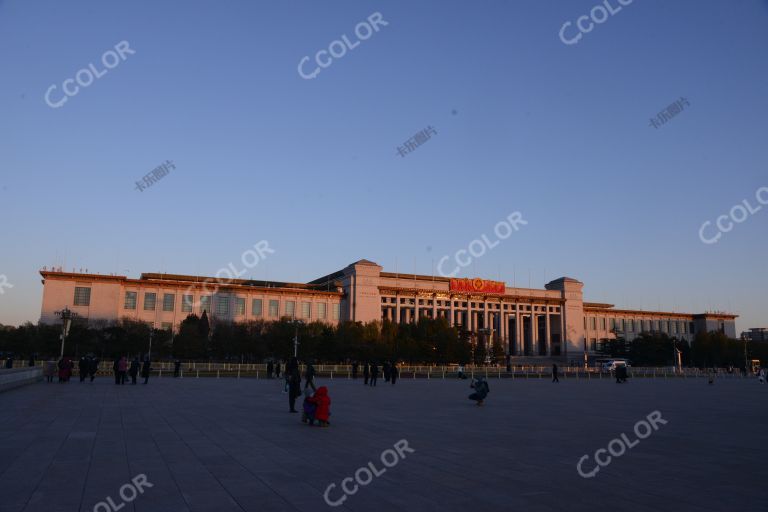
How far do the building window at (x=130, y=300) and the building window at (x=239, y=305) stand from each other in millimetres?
15992

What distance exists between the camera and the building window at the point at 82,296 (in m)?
90.3

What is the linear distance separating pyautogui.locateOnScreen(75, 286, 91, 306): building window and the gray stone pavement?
79.7 m

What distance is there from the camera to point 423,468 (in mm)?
9234

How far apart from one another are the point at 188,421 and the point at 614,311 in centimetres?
12990

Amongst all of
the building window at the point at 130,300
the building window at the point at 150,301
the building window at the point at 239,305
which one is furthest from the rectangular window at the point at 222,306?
the building window at the point at 130,300

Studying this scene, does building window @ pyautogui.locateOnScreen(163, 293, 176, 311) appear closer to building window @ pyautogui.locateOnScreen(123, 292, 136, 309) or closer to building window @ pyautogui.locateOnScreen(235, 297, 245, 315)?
building window @ pyautogui.locateOnScreen(123, 292, 136, 309)

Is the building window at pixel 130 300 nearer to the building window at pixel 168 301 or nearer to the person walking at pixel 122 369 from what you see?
the building window at pixel 168 301

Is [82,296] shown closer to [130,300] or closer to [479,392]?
[130,300]

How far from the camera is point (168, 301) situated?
9738 centimetres

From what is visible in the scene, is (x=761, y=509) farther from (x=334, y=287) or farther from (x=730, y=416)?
(x=334, y=287)

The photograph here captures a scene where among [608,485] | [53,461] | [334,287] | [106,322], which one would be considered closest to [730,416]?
[608,485]

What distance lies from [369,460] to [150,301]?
94526 millimetres

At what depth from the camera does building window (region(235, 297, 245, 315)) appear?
10069 centimetres

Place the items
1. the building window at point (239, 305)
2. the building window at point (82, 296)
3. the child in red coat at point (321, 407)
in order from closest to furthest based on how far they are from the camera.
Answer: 1. the child in red coat at point (321, 407)
2. the building window at point (82, 296)
3. the building window at point (239, 305)
